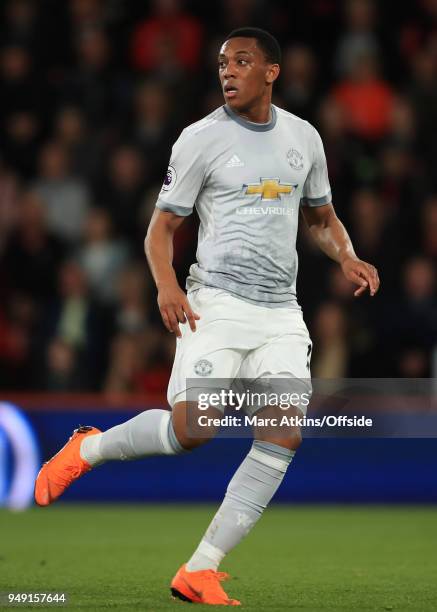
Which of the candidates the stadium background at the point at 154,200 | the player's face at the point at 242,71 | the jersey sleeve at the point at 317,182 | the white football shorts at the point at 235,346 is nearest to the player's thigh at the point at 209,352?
the white football shorts at the point at 235,346

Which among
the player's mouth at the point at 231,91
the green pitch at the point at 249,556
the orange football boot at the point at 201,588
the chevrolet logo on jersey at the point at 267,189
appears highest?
the player's mouth at the point at 231,91

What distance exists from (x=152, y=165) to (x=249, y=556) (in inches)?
205

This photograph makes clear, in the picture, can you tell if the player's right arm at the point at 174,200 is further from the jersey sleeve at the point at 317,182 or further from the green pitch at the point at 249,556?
the green pitch at the point at 249,556

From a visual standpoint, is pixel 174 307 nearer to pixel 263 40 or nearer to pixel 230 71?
pixel 230 71

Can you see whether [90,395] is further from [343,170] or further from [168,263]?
[168,263]

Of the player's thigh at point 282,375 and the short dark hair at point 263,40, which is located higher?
the short dark hair at point 263,40

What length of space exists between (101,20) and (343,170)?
9.61 feet

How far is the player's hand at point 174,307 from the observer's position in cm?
554

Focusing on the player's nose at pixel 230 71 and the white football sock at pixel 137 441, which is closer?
the white football sock at pixel 137 441

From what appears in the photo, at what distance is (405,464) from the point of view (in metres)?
10.7

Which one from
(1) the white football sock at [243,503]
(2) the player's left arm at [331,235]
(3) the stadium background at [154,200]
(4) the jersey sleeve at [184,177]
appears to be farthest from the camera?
(3) the stadium background at [154,200]

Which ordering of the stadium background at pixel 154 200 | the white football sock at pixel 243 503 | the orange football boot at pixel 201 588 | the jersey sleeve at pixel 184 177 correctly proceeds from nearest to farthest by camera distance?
the orange football boot at pixel 201 588 → the white football sock at pixel 243 503 → the jersey sleeve at pixel 184 177 → the stadium background at pixel 154 200

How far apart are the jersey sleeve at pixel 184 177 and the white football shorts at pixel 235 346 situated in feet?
1.21

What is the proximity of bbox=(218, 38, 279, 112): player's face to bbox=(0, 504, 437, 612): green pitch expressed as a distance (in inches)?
80.5
